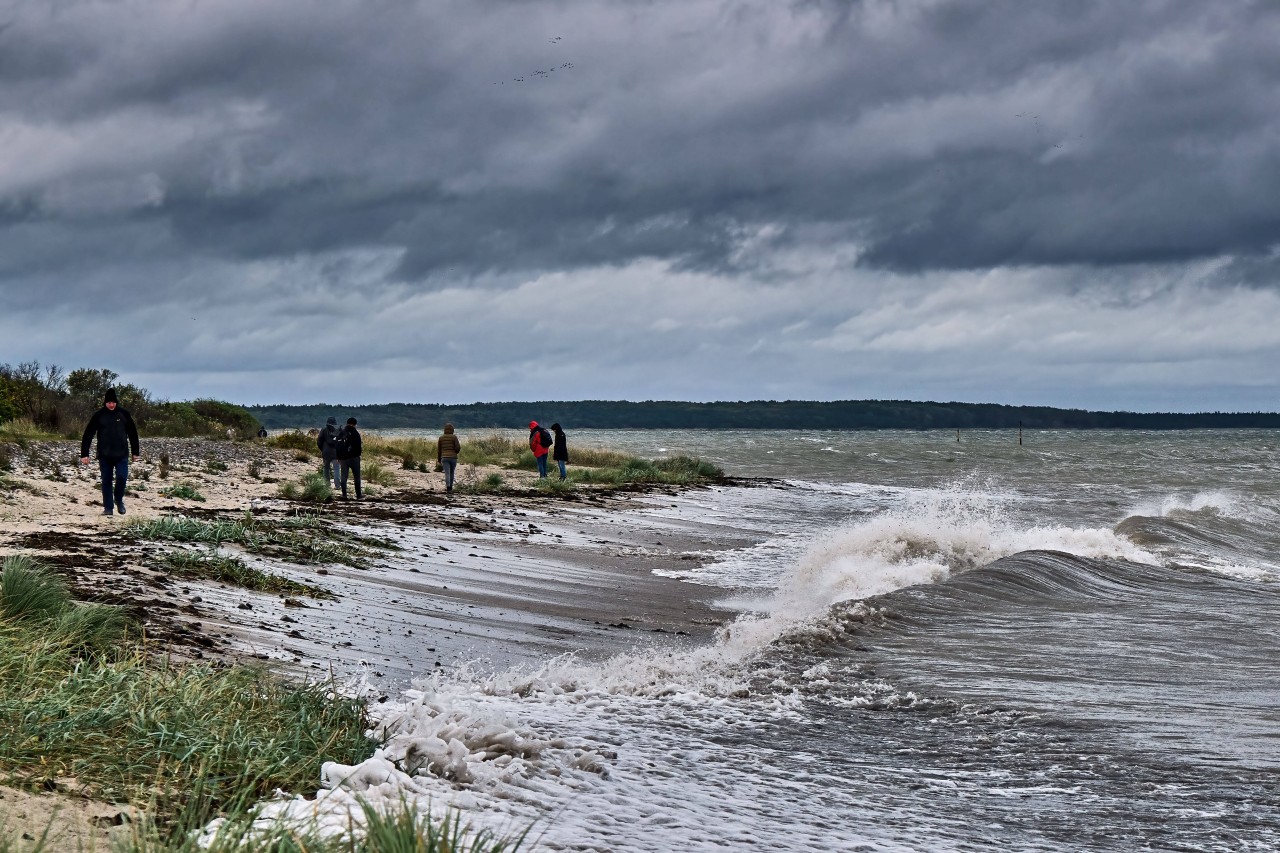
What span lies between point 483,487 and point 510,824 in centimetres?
2434

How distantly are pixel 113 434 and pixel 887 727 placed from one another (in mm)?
13643

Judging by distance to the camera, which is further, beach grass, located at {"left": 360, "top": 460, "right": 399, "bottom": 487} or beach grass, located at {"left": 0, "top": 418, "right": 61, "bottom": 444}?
beach grass, located at {"left": 0, "top": 418, "right": 61, "bottom": 444}

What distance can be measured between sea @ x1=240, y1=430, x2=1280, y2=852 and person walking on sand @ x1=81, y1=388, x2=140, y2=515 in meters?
8.72

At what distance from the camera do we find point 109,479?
15992 millimetres

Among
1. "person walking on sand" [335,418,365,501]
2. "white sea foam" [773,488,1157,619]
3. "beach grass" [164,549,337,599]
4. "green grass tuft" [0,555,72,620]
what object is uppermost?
"person walking on sand" [335,418,365,501]

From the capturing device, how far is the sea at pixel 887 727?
17.0ft

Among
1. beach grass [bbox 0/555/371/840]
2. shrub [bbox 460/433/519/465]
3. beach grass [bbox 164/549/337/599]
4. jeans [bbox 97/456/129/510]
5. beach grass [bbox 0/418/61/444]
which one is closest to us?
beach grass [bbox 0/555/371/840]

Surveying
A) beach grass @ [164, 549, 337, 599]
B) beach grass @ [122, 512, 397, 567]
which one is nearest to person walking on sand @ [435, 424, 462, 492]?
beach grass @ [122, 512, 397, 567]

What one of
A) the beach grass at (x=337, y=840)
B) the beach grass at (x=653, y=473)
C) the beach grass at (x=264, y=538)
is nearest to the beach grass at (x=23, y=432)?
the beach grass at (x=653, y=473)

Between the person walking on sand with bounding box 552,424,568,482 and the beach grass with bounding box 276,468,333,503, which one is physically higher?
the person walking on sand with bounding box 552,424,568,482

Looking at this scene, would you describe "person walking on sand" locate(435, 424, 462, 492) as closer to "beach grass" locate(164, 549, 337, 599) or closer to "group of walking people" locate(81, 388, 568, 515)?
"group of walking people" locate(81, 388, 568, 515)

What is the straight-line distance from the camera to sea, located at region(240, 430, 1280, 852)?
5195 mm

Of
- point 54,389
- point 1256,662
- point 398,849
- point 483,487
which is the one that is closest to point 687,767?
point 398,849

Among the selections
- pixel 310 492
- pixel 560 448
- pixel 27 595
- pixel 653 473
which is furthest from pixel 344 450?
pixel 653 473
